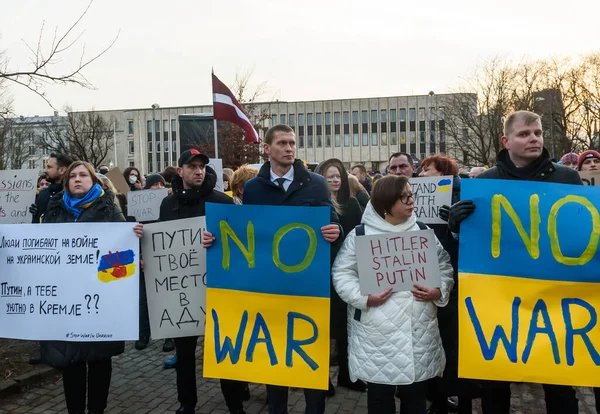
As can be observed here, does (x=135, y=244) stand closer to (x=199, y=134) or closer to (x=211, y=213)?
(x=211, y=213)

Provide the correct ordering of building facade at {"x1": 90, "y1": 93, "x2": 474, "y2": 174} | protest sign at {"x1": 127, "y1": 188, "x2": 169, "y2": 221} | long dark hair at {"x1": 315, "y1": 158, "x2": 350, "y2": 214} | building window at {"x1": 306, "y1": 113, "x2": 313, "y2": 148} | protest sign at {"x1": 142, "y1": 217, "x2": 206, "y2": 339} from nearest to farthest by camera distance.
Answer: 1. protest sign at {"x1": 142, "y1": 217, "x2": 206, "y2": 339}
2. long dark hair at {"x1": 315, "y1": 158, "x2": 350, "y2": 214}
3. protest sign at {"x1": 127, "y1": 188, "x2": 169, "y2": 221}
4. building facade at {"x1": 90, "y1": 93, "x2": 474, "y2": 174}
5. building window at {"x1": 306, "y1": 113, "x2": 313, "y2": 148}

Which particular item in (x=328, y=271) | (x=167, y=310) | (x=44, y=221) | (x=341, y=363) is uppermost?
(x=44, y=221)

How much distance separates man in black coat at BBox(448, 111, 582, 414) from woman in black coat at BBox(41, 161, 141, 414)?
105 inches

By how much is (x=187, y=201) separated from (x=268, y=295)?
1.27 m

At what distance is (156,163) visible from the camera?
7975 centimetres

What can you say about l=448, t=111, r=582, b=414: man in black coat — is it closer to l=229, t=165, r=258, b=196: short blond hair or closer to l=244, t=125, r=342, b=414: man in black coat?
l=244, t=125, r=342, b=414: man in black coat

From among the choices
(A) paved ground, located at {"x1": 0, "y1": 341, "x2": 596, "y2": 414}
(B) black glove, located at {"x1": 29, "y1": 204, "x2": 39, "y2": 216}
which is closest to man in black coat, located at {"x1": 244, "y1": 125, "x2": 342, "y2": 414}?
(A) paved ground, located at {"x1": 0, "y1": 341, "x2": 596, "y2": 414}

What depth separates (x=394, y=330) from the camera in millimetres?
3125

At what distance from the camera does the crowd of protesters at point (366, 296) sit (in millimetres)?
3145

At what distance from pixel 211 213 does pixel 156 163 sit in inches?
3135

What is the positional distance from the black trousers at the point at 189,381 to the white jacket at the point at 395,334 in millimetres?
1327

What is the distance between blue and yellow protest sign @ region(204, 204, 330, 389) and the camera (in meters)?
3.41

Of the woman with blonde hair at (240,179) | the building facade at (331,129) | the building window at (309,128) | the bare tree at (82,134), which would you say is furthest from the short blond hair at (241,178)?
the building window at (309,128)

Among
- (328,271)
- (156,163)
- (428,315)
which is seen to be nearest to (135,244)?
(328,271)
